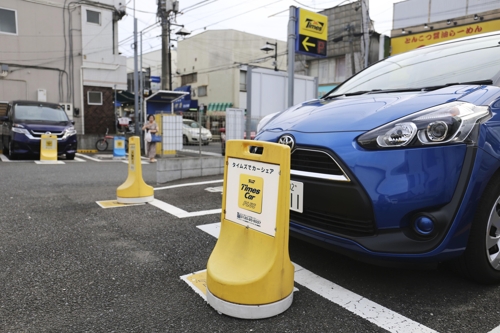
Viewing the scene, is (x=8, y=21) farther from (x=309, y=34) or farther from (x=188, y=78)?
(x=188, y=78)

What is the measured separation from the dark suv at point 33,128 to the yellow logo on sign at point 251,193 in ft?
32.5

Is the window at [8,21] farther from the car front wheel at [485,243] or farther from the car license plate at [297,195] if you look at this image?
the car front wheel at [485,243]

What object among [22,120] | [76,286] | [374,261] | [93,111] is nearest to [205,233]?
[76,286]

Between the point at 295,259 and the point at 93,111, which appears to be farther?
the point at 93,111

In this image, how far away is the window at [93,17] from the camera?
1698cm

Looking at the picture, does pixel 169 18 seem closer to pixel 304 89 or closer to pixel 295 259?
pixel 304 89

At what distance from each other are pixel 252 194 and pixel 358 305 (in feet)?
3.00

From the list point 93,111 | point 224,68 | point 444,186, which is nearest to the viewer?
point 444,186

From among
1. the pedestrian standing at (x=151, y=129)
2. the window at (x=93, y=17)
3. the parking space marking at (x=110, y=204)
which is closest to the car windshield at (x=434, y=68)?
the parking space marking at (x=110, y=204)

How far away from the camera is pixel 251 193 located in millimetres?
2189

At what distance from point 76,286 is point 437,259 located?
225 centimetres

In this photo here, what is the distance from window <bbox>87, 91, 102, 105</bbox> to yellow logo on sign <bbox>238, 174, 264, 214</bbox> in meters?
17.0

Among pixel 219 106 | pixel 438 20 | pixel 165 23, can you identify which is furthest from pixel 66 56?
pixel 438 20

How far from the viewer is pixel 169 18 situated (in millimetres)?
18375
